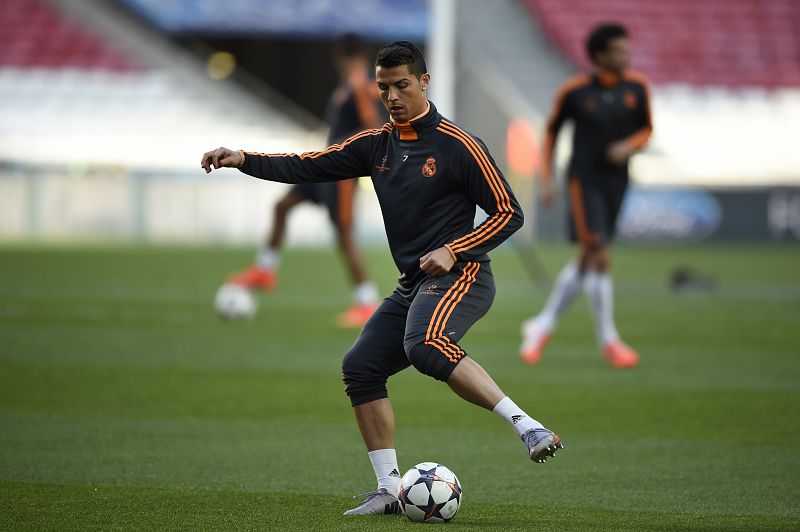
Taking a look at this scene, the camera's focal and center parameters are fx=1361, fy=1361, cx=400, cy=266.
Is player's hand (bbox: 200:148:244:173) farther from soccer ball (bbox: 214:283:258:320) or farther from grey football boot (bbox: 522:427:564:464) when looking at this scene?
soccer ball (bbox: 214:283:258:320)

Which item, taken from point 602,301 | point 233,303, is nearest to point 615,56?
Answer: point 602,301

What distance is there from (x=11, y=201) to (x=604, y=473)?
23.0 meters

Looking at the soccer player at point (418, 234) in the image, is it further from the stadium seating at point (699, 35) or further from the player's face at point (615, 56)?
the stadium seating at point (699, 35)

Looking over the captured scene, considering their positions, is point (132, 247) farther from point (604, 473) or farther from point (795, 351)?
point (604, 473)

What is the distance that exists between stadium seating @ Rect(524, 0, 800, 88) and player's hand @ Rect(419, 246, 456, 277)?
26215 mm

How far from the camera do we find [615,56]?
34.3 ft

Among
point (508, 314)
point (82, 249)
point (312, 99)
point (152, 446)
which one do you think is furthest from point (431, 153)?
point (312, 99)

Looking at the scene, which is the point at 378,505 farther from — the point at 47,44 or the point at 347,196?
the point at 47,44

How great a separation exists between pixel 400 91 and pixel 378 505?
5.58 feet

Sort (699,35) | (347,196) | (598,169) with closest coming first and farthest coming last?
(598,169), (347,196), (699,35)

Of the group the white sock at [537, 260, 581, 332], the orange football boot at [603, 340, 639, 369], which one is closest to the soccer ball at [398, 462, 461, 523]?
the orange football boot at [603, 340, 639, 369]

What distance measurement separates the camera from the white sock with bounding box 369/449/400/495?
5688 mm

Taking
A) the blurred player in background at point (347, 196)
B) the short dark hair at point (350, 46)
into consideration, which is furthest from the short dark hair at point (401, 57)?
the short dark hair at point (350, 46)

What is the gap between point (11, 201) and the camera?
2762 centimetres
